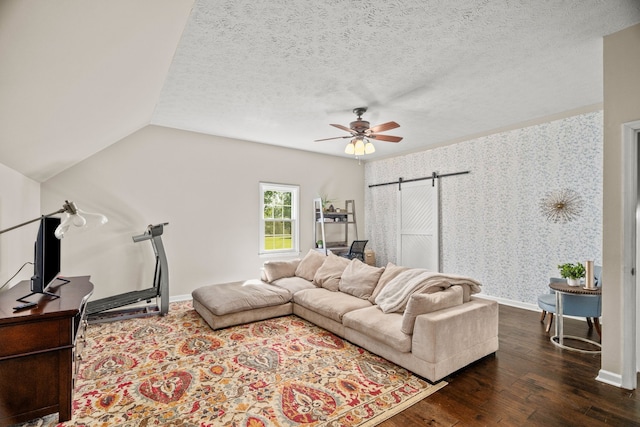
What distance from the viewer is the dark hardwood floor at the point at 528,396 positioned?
206 centimetres

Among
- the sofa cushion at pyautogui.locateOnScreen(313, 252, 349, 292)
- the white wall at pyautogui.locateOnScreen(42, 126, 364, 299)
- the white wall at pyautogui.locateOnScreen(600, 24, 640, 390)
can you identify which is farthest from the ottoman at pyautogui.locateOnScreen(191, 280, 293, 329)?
the white wall at pyautogui.locateOnScreen(600, 24, 640, 390)

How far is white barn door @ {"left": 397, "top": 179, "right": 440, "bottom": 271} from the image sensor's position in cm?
580

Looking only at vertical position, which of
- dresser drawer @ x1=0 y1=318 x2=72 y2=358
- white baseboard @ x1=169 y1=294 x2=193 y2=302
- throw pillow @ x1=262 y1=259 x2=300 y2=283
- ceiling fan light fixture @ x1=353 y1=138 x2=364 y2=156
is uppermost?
ceiling fan light fixture @ x1=353 y1=138 x2=364 y2=156

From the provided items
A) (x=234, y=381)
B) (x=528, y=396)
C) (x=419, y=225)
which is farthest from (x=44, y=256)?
(x=419, y=225)

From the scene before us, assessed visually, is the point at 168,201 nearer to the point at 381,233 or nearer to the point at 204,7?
the point at 204,7

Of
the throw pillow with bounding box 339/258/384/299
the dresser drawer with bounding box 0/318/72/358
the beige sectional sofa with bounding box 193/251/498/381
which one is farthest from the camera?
the throw pillow with bounding box 339/258/384/299

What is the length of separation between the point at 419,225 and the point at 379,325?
365 centimetres

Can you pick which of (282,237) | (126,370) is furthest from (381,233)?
(126,370)

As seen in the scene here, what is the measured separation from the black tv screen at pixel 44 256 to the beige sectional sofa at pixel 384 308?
163 centimetres

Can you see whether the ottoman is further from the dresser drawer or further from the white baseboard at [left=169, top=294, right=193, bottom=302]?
the dresser drawer

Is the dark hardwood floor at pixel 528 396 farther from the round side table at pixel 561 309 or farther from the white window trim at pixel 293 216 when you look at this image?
the white window trim at pixel 293 216

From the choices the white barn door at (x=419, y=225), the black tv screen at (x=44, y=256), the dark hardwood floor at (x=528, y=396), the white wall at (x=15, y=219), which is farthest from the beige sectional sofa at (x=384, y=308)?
the white barn door at (x=419, y=225)

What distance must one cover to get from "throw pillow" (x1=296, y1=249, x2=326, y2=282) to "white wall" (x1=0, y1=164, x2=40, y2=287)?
3265 mm

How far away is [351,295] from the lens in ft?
12.7
